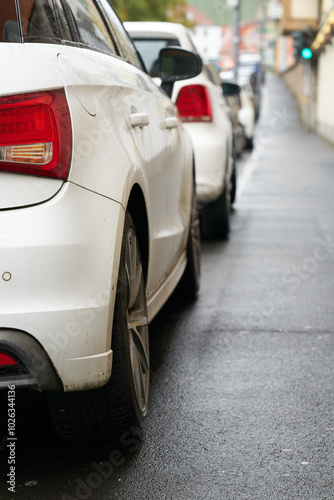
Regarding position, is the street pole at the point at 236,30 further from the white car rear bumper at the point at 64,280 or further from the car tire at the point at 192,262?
the white car rear bumper at the point at 64,280

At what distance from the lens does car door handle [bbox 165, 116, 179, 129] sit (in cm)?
461

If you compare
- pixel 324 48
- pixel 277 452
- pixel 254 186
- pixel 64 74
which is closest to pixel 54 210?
pixel 64 74

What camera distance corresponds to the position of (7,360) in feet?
9.18

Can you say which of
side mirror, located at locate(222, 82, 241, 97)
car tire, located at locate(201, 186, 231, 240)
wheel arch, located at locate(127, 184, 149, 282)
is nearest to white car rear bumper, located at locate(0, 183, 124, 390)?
wheel arch, located at locate(127, 184, 149, 282)

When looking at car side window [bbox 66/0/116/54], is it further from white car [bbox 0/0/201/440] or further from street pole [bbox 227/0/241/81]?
street pole [bbox 227/0/241/81]

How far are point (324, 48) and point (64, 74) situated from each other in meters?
33.4

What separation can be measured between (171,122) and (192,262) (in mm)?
1286

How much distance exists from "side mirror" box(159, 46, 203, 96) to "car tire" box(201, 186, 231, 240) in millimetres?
3151

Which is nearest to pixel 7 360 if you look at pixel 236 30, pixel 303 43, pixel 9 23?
pixel 9 23

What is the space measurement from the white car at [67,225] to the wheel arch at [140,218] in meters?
0.03

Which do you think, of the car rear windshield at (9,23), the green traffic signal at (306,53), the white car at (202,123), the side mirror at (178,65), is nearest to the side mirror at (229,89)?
the white car at (202,123)

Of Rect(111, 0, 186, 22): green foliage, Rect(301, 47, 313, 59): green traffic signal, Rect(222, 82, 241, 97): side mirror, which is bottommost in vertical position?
Rect(111, 0, 186, 22): green foliage

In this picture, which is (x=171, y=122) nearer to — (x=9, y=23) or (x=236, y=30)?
(x=9, y=23)

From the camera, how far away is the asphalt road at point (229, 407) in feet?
10.2
